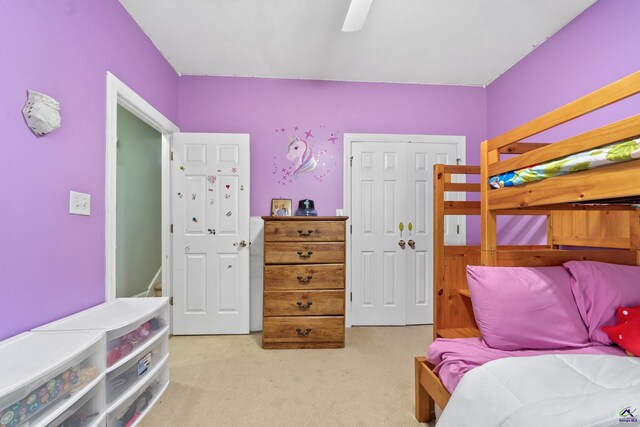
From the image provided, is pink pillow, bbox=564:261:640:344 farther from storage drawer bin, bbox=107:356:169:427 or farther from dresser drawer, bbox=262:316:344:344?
storage drawer bin, bbox=107:356:169:427

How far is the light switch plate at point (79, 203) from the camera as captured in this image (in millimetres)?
1620

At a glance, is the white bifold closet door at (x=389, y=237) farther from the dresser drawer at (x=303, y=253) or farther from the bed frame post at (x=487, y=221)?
the bed frame post at (x=487, y=221)

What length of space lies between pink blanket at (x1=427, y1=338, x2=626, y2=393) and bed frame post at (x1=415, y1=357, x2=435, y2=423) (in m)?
0.17

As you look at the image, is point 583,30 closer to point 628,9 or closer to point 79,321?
point 628,9

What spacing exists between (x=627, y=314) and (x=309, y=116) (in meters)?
2.81

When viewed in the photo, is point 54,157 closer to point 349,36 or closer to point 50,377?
point 50,377

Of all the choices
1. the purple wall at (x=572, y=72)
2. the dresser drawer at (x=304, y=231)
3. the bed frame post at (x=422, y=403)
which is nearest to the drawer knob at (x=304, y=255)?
the dresser drawer at (x=304, y=231)

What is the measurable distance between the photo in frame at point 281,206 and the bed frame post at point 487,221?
1.88 m

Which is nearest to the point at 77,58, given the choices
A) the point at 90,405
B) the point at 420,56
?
the point at 90,405

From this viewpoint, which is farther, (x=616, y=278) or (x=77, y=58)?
(x=77, y=58)

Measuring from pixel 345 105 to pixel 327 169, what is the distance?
0.72 m

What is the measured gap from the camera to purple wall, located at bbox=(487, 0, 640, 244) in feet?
6.40

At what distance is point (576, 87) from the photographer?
2.28m

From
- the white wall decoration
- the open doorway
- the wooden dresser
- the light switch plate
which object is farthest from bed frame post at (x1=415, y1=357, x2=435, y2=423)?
the open doorway
